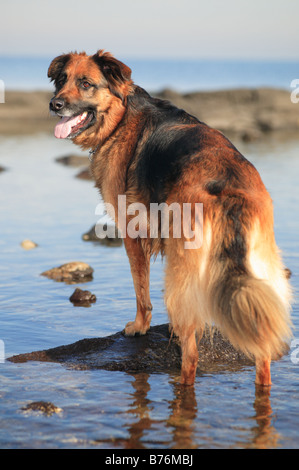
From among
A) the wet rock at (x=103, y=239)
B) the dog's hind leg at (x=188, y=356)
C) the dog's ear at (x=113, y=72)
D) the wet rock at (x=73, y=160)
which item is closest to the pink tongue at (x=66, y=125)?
the dog's ear at (x=113, y=72)

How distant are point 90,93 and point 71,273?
116 inches

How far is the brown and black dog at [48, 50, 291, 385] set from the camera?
4.54 meters

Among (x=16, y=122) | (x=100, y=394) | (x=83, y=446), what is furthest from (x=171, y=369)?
(x=16, y=122)

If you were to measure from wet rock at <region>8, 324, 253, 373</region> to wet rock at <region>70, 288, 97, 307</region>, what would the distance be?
4.30ft

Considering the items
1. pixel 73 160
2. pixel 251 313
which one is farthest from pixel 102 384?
pixel 73 160

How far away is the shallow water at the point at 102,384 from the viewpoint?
4.50m

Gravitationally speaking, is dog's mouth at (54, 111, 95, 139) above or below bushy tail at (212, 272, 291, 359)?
above

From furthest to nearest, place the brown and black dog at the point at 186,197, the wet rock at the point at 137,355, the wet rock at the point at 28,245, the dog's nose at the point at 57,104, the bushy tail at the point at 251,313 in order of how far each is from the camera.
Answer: the wet rock at the point at 28,245 → the dog's nose at the point at 57,104 → the wet rock at the point at 137,355 → the brown and black dog at the point at 186,197 → the bushy tail at the point at 251,313

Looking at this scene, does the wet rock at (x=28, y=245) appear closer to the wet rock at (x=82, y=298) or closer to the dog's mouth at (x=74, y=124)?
the wet rock at (x=82, y=298)

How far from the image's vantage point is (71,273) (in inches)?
335

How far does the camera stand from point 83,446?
4340 mm

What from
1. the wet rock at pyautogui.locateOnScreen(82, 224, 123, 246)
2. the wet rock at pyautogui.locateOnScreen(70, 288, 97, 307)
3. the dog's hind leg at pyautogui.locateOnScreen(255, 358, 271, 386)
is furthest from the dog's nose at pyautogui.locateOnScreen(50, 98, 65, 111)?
the wet rock at pyautogui.locateOnScreen(82, 224, 123, 246)

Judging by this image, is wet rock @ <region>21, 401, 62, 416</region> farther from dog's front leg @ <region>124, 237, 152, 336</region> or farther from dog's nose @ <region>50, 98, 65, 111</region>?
dog's nose @ <region>50, 98, 65, 111</region>

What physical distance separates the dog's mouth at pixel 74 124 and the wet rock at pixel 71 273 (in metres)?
2.57
